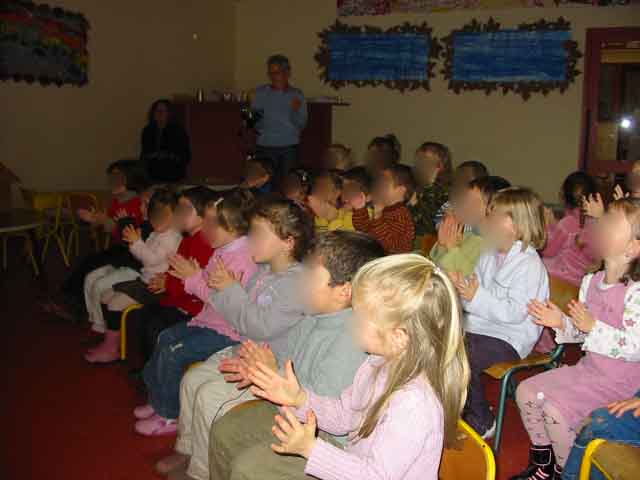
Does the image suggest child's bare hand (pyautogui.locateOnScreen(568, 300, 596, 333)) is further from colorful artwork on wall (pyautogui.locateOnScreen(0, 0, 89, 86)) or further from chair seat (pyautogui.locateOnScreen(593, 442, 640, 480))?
colorful artwork on wall (pyautogui.locateOnScreen(0, 0, 89, 86))

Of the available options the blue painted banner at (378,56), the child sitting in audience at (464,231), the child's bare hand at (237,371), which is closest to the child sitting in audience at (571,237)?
the child sitting in audience at (464,231)

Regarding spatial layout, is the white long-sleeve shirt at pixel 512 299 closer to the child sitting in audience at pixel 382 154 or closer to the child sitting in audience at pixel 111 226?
the child sitting in audience at pixel 382 154

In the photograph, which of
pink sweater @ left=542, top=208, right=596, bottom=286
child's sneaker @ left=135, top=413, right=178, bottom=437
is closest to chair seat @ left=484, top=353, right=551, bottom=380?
pink sweater @ left=542, top=208, right=596, bottom=286

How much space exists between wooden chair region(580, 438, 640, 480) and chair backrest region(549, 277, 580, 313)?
0.94 metres

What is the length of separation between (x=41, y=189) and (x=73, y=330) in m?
3.25

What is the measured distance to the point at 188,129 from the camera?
26.9 feet

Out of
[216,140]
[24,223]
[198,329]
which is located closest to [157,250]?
[198,329]

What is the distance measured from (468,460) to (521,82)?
7978mm

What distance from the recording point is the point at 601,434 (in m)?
2.10

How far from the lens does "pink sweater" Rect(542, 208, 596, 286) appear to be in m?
3.98

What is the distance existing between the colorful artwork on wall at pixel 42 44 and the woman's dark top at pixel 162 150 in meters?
1.31

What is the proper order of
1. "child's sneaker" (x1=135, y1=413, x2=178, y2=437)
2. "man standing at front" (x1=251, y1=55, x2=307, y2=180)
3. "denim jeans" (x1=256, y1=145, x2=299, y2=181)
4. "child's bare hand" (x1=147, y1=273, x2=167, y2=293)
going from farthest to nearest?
"denim jeans" (x1=256, y1=145, x2=299, y2=181) < "man standing at front" (x1=251, y1=55, x2=307, y2=180) < "child's bare hand" (x1=147, y1=273, x2=167, y2=293) < "child's sneaker" (x1=135, y1=413, x2=178, y2=437)

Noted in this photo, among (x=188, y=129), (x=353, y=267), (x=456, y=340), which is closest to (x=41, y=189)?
(x=188, y=129)

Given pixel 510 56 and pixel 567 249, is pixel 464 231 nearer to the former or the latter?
pixel 567 249
